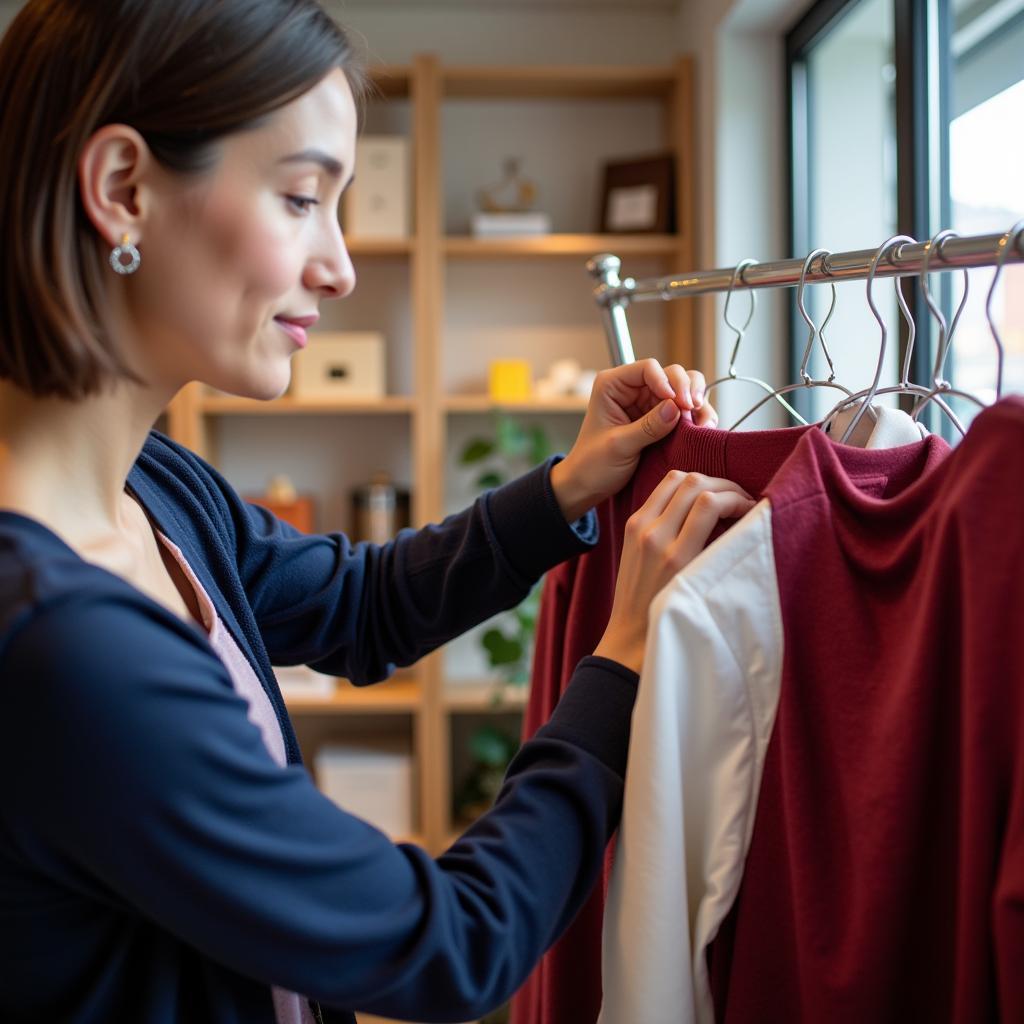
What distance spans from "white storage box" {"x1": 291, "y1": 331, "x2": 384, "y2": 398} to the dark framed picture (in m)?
0.73

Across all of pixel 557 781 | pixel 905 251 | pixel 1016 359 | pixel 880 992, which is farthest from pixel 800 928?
pixel 1016 359

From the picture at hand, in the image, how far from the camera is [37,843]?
67cm

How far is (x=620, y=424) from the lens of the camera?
1.07 metres

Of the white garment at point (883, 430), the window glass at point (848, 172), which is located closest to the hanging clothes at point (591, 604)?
the white garment at point (883, 430)

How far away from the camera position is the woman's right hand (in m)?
0.83

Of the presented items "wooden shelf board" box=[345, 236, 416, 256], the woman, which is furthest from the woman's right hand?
"wooden shelf board" box=[345, 236, 416, 256]

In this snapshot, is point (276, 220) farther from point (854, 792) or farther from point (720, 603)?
point (854, 792)

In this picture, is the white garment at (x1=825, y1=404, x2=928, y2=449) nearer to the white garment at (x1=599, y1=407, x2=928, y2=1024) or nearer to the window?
the white garment at (x1=599, y1=407, x2=928, y2=1024)

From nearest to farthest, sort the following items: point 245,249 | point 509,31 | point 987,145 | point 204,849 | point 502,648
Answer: point 204,849, point 245,249, point 987,145, point 502,648, point 509,31

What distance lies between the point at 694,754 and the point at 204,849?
13.6 inches

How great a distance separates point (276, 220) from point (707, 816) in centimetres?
53

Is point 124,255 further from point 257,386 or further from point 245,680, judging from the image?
point 245,680

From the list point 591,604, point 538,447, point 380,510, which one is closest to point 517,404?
point 538,447

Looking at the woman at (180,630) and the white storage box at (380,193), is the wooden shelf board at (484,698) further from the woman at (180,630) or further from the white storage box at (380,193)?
the woman at (180,630)
